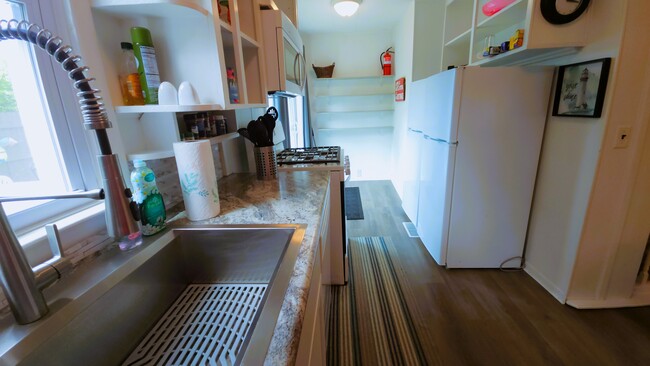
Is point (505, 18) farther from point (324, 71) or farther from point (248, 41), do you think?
point (324, 71)

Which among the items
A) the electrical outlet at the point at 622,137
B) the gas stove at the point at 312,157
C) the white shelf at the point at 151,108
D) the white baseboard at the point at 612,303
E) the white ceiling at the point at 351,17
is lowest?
the white baseboard at the point at 612,303

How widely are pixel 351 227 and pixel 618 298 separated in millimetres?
2027

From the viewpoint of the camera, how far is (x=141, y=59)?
93cm

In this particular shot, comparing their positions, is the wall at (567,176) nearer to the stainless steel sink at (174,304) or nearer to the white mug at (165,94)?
the stainless steel sink at (174,304)

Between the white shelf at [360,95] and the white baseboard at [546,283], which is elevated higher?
the white shelf at [360,95]

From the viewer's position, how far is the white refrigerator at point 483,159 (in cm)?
186

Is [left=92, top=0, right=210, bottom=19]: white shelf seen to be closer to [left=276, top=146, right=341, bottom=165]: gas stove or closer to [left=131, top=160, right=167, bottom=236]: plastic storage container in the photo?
[left=131, top=160, right=167, bottom=236]: plastic storage container

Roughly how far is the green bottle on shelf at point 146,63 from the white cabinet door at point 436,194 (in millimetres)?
1808

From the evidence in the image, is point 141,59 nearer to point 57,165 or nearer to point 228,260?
point 57,165

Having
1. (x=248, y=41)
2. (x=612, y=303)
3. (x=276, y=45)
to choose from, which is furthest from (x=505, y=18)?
(x=612, y=303)

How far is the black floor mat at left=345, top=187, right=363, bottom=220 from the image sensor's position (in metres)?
3.31

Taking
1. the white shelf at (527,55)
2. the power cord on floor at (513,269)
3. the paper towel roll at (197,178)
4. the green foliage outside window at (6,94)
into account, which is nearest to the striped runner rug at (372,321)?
the power cord on floor at (513,269)

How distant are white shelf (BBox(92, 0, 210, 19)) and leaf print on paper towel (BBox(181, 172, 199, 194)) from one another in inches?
21.3

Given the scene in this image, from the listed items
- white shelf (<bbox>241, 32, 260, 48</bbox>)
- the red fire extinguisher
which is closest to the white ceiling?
the red fire extinguisher
